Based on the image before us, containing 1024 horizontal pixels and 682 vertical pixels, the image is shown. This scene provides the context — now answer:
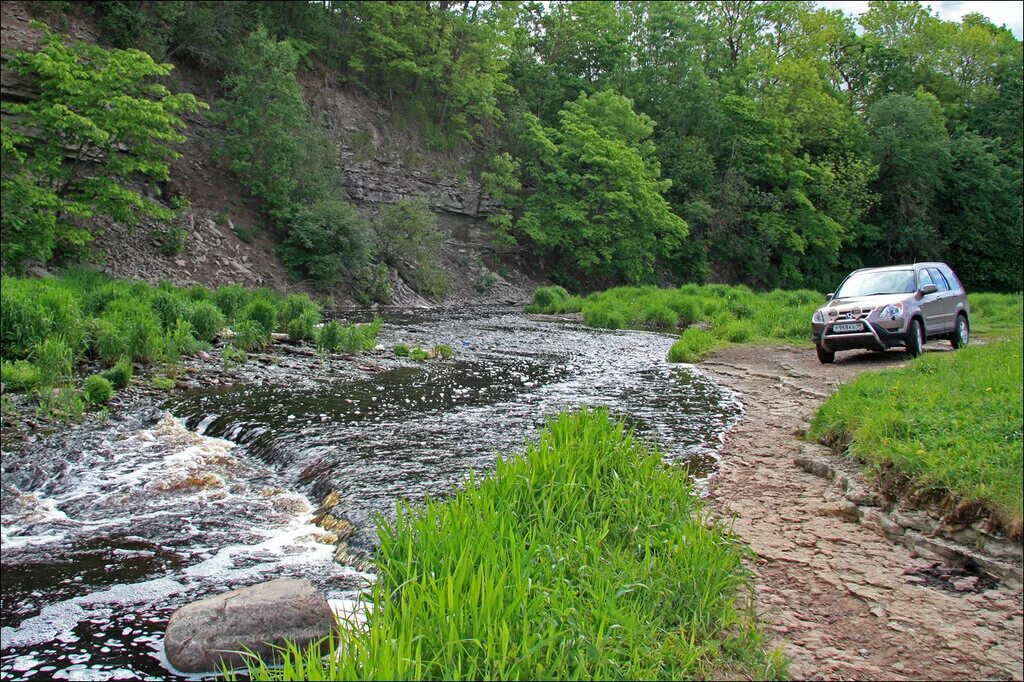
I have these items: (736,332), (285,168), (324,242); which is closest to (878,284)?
(736,332)

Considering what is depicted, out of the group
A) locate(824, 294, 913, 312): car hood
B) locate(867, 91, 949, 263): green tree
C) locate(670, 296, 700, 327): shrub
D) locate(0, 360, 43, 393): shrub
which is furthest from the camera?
locate(867, 91, 949, 263): green tree

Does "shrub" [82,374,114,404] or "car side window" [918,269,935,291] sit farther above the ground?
"car side window" [918,269,935,291]

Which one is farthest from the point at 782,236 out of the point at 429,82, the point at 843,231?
the point at 429,82

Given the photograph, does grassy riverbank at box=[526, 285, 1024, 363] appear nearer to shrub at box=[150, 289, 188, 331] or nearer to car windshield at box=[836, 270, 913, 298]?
car windshield at box=[836, 270, 913, 298]

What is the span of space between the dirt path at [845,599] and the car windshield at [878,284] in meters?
7.17

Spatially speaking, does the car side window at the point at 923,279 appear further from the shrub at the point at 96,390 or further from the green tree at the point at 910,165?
the green tree at the point at 910,165

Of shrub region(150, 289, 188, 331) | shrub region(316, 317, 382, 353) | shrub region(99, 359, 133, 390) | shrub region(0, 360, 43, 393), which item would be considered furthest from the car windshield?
shrub region(0, 360, 43, 393)

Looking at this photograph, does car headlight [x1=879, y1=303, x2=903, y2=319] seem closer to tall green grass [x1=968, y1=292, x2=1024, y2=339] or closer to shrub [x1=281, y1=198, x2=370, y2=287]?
tall green grass [x1=968, y1=292, x2=1024, y2=339]

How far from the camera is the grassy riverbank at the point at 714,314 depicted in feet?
56.7

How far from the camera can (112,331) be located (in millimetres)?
12602

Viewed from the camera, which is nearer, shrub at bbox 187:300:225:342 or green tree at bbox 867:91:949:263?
shrub at bbox 187:300:225:342

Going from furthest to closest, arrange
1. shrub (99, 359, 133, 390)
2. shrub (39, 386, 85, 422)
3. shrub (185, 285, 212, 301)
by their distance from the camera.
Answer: shrub (185, 285, 212, 301) < shrub (99, 359, 133, 390) < shrub (39, 386, 85, 422)

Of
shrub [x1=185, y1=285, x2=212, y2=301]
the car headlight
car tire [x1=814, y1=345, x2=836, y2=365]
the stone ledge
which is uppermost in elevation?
shrub [x1=185, y1=285, x2=212, y2=301]

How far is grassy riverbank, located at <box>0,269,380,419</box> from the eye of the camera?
1049 cm
